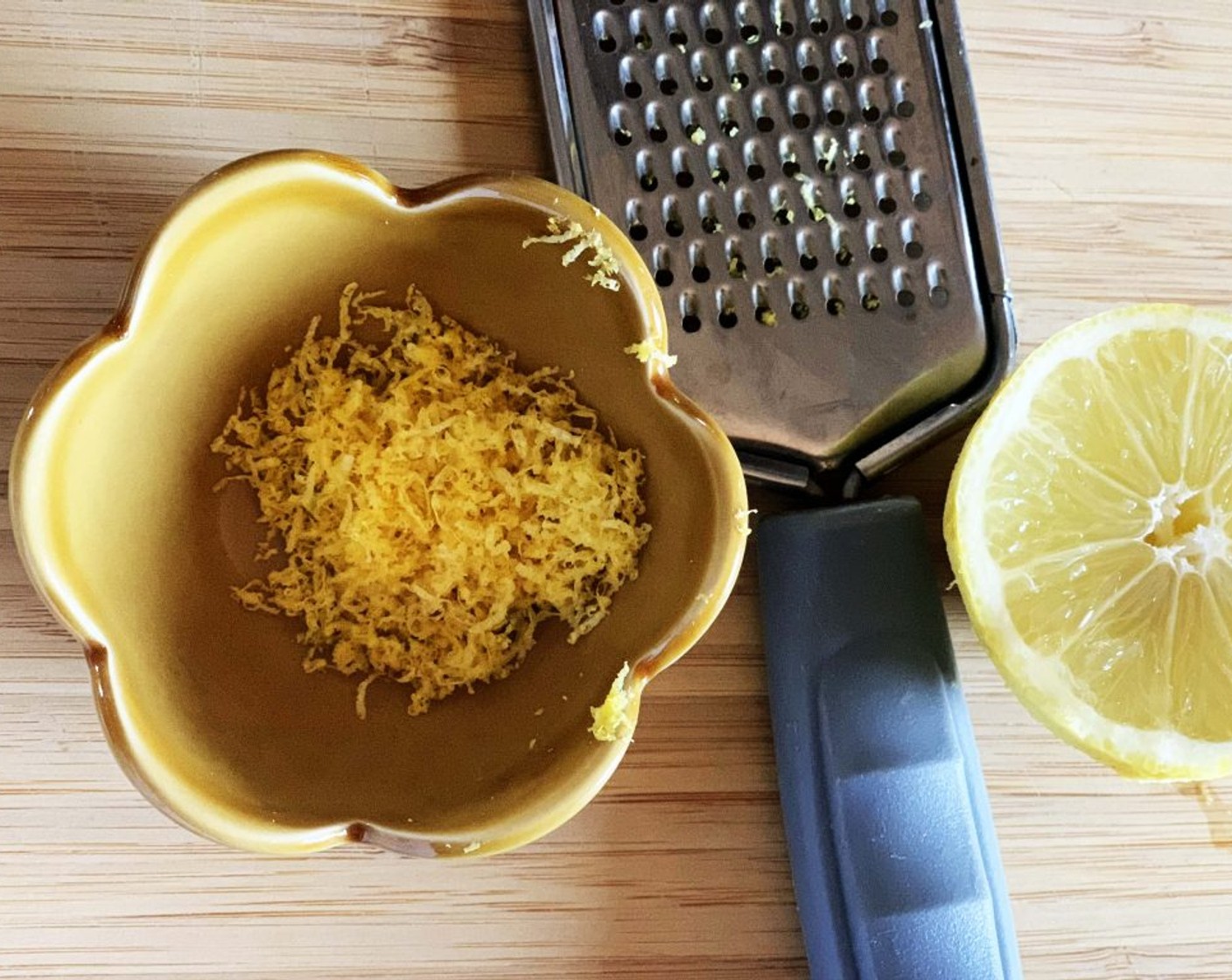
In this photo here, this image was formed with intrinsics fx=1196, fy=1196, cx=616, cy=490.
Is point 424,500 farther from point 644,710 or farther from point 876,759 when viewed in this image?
point 876,759

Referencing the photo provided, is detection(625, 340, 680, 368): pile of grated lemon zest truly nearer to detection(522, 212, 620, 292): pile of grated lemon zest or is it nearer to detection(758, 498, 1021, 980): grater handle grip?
detection(522, 212, 620, 292): pile of grated lemon zest

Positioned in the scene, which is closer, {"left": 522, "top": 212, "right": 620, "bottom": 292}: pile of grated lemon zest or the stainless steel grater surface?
{"left": 522, "top": 212, "right": 620, "bottom": 292}: pile of grated lemon zest

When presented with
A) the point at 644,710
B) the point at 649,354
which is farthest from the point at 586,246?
the point at 644,710

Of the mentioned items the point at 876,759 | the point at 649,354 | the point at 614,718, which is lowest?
the point at 876,759


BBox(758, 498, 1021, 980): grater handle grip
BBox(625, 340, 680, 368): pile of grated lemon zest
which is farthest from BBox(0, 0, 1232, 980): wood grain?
BBox(625, 340, 680, 368): pile of grated lemon zest

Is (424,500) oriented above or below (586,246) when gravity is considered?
below

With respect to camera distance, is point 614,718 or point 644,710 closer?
point 614,718

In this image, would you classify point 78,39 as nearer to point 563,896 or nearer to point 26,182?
point 26,182

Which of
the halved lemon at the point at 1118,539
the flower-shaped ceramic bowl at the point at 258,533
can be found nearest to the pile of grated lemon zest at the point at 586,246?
the flower-shaped ceramic bowl at the point at 258,533
